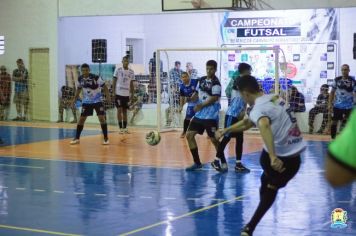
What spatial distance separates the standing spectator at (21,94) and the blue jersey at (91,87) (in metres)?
9.13

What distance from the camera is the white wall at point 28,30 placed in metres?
24.7

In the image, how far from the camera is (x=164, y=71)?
23.3m

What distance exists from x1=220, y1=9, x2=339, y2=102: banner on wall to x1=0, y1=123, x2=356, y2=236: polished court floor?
5.12 metres

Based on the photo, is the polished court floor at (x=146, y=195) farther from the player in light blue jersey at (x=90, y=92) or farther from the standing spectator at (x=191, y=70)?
the standing spectator at (x=191, y=70)

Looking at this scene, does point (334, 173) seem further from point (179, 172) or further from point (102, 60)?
point (102, 60)

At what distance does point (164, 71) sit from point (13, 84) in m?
6.34

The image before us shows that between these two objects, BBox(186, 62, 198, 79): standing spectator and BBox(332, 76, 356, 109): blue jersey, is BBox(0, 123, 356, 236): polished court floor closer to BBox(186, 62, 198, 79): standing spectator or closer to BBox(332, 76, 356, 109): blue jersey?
BBox(332, 76, 356, 109): blue jersey

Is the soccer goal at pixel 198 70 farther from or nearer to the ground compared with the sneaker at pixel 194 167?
farther from the ground

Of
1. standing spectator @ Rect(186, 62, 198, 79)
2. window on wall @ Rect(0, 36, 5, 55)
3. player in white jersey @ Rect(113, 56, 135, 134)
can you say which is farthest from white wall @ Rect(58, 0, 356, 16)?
player in white jersey @ Rect(113, 56, 135, 134)

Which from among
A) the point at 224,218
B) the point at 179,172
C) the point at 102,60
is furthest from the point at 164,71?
the point at 224,218

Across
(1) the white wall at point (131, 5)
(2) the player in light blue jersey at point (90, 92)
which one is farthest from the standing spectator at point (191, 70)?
(2) the player in light blue jersey at point (90, 92)

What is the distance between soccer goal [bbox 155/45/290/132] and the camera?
810 inches

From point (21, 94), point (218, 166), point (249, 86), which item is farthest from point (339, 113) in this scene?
point (21, 94)

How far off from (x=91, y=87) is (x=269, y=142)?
1043cm
